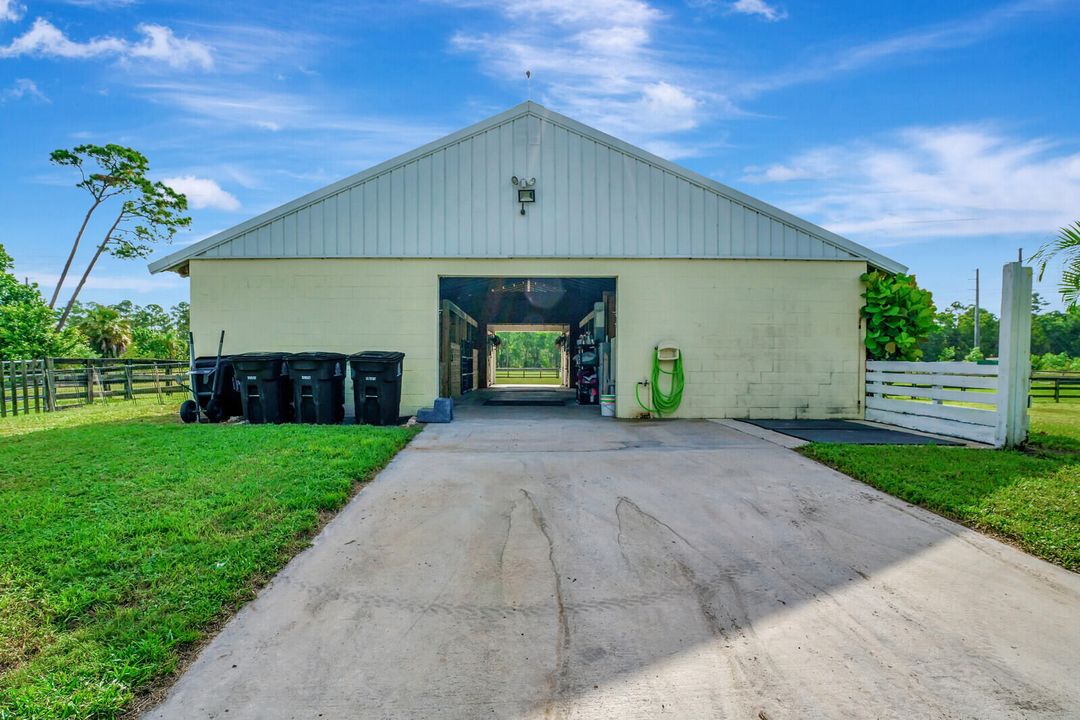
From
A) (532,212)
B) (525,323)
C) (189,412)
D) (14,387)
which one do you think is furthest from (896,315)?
(14,387)

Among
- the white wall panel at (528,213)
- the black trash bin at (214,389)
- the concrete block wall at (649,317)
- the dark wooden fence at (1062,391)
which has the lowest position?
the dark wooden fence at (1062,391)

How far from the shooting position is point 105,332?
31.0 m

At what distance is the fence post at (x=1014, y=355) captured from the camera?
6340 mm

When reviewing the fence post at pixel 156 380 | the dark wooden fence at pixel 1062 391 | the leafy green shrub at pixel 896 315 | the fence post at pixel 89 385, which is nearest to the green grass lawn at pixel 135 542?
the fence post at pixel 89 385

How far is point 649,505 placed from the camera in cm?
456

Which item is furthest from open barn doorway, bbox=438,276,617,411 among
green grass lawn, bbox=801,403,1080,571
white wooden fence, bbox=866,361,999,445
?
green grass lawn, bbox=801,403,1080,571

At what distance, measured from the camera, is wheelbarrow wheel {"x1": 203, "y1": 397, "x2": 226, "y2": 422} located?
8.52 meters

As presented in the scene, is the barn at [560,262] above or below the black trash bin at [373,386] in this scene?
above

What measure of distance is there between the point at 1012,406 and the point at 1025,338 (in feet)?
2.59

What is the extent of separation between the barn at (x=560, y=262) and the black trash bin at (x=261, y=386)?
45.0 inches

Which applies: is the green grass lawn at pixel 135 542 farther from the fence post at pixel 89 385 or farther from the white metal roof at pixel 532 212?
the fence post at pixel 89 385

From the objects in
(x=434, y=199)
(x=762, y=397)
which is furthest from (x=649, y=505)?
(x=434, y=199)

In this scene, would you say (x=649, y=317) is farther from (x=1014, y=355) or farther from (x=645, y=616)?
(x=645, y=616)

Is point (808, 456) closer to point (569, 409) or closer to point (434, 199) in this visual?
point (569, 409)
